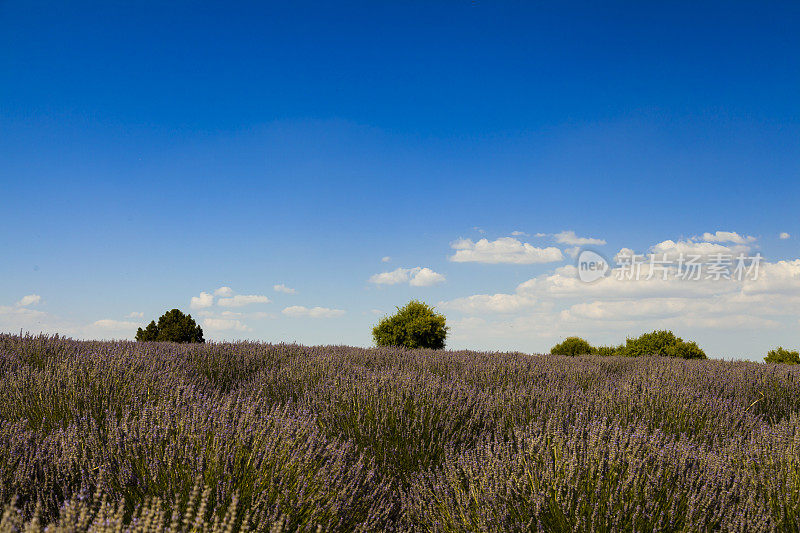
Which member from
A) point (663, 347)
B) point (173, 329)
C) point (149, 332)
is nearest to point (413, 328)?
point (663, 347)

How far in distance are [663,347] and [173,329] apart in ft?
38.8

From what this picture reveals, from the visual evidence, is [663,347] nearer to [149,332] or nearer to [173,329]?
[173,329]

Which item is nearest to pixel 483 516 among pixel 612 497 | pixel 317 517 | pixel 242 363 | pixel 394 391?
pixel 612 497

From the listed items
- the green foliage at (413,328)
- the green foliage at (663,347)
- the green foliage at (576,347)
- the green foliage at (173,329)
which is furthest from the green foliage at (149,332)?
the green foliage at (663,347)

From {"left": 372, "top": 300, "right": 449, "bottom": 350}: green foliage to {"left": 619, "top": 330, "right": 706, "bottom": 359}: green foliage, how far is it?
4343mm

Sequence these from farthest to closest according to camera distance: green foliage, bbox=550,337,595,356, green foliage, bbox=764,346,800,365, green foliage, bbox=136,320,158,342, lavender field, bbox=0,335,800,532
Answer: green foliage, bbox=136,320,158,342, green foliage, bbox=550,337,595,356, green foliage, bbox=764,346,800,365, lavender field, bbox=0,335,800,532

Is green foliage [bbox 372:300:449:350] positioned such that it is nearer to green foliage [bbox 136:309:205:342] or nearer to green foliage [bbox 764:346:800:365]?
green foliage [bbox 136:309:205:342]

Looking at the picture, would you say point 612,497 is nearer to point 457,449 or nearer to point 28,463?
point 457,449

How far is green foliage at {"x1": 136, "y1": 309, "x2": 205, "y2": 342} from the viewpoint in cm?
1406

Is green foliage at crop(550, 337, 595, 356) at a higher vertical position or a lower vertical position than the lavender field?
higher

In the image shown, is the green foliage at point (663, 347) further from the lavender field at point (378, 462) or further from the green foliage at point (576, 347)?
the lavender field at point (378, 462)

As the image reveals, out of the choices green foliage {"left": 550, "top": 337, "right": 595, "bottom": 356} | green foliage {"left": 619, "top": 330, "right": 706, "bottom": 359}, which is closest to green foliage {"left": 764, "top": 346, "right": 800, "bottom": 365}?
green foliage {"left": 619, "top": 330, "right": 706, "bottom": 359}

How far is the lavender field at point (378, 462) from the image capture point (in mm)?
2166

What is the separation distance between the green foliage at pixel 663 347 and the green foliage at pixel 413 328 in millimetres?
4343
